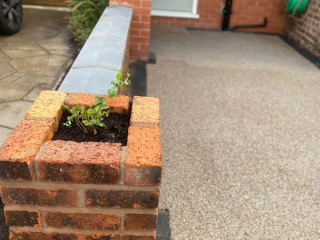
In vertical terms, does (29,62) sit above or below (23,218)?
below

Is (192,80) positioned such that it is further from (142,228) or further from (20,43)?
(142,228)

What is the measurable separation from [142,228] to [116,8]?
3465 millimetres

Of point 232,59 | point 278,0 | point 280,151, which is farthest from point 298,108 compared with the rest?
point 278,0

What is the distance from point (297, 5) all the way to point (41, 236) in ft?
20.4

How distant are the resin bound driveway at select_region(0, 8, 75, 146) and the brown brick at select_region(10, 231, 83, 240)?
120 centimetres

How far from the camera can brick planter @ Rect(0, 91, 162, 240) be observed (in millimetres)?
1290

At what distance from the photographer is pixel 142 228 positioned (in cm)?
147

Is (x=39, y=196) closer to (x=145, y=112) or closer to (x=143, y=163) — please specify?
(x=143, y=163)

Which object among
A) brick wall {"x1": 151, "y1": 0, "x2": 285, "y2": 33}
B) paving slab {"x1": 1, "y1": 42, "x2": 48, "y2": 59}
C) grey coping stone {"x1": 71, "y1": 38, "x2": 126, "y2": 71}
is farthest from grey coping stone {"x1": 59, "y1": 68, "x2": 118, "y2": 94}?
brick wall {"x1": 151, "y1": 0, "x2": 285, "y2": 33}

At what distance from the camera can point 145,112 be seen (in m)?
1.65

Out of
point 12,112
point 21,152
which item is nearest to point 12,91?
point 12,112

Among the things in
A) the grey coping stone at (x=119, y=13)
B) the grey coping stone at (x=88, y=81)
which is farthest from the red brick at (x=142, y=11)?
the grey coping stone at (x=88, y=81)

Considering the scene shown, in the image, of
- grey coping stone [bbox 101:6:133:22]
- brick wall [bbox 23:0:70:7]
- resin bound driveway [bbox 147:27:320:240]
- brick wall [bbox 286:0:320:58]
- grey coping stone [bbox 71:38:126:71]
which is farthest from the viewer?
brick wall [bbox 23:0:70:7]

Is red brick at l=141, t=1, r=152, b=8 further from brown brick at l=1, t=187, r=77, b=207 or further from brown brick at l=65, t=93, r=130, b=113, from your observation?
brown brick at l=1, t=187, r=77, b=207
